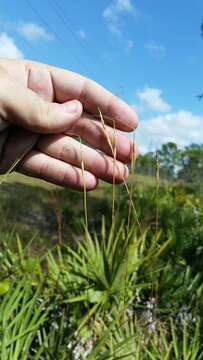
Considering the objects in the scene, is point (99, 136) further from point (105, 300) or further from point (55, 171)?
point (105, 300)

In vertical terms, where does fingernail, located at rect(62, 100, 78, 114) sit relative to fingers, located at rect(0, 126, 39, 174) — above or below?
above

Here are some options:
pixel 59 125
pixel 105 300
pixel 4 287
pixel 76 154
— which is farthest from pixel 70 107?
pixel 105 300

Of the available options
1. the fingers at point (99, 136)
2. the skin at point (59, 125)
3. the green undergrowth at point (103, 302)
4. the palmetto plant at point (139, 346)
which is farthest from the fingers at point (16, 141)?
the palmetto plant at point (139, 346)

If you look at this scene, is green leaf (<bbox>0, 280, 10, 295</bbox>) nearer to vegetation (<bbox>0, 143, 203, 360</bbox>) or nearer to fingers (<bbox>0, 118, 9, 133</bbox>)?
vegetation (<bbox>0, 143, 203, 360</bbox>)

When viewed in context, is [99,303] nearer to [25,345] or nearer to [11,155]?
[25,345]

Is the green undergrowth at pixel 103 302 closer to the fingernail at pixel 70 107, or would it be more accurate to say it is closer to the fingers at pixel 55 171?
the fingers at pixel 55 171

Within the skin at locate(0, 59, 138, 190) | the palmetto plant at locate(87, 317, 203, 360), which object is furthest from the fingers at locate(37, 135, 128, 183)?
the palmetto plant at locate(87, 317, 203, 360)
